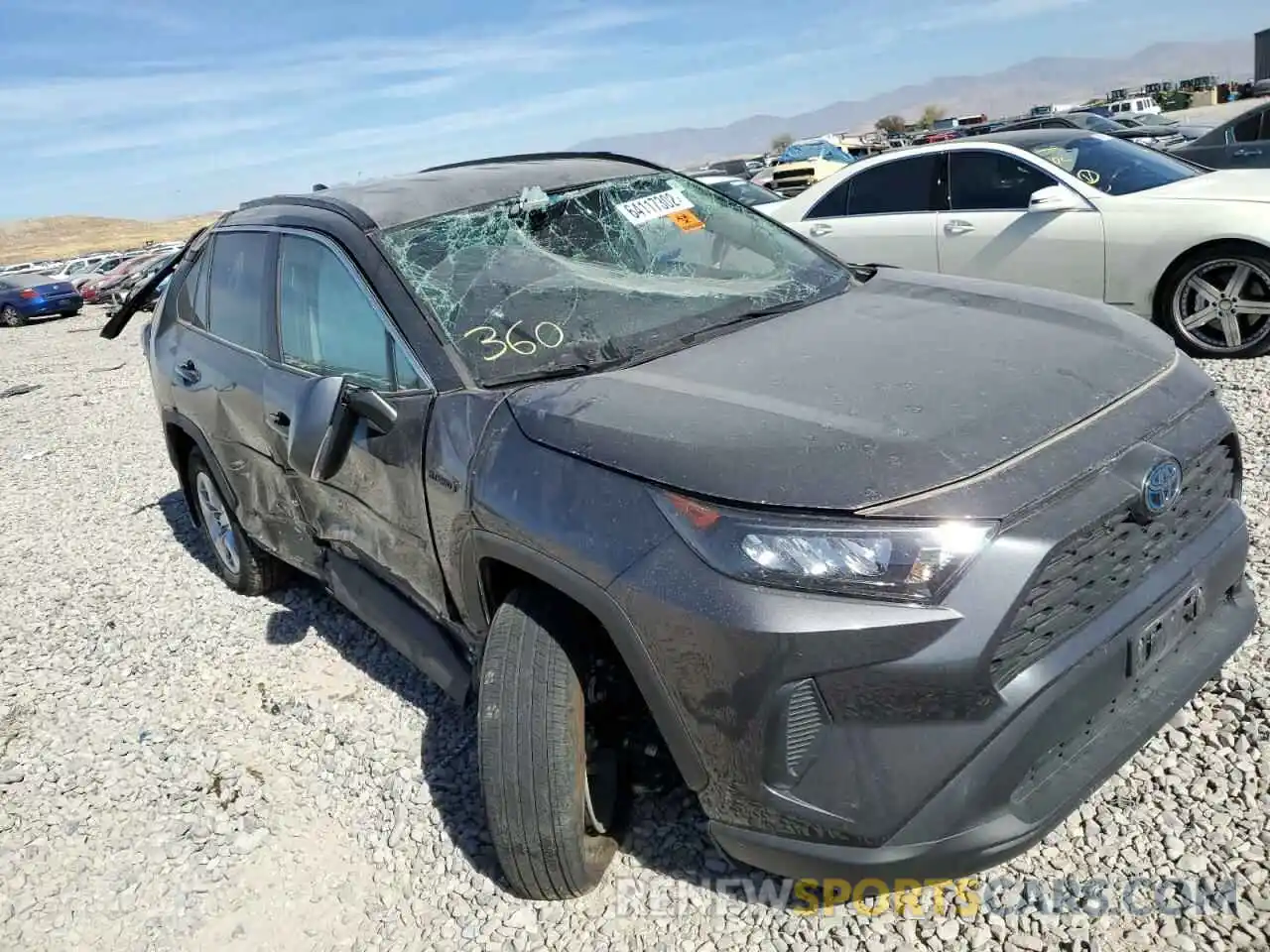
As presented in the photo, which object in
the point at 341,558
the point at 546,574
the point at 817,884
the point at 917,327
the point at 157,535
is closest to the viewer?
the point at 546,574

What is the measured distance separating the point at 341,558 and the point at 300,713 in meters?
0.66

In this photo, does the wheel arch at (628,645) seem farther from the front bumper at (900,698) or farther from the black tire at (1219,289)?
the black tire at (1219,289)

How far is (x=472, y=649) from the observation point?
8.95ft

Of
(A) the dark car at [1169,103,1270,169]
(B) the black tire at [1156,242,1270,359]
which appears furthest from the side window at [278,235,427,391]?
(A) the dark car at [1169,103,1270,169]

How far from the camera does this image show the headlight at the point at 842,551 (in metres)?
1.79

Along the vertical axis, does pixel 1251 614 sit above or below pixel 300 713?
above

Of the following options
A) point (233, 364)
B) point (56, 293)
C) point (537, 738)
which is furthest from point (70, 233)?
point (537, 738)

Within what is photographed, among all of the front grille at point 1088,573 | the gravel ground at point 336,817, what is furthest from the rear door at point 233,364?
the front grille at point 1088,573

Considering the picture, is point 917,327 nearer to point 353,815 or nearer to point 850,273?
point 850,273

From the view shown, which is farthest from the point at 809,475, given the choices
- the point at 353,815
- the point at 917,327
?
the point at 353,815

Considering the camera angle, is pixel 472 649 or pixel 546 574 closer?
pixel 546 574

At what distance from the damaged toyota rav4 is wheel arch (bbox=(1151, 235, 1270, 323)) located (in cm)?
339

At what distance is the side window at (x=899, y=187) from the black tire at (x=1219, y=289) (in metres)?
1.75

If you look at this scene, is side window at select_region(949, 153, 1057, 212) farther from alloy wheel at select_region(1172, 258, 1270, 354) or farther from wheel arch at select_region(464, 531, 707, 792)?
wheel arch at select_region(464, 531, 707, 792)
